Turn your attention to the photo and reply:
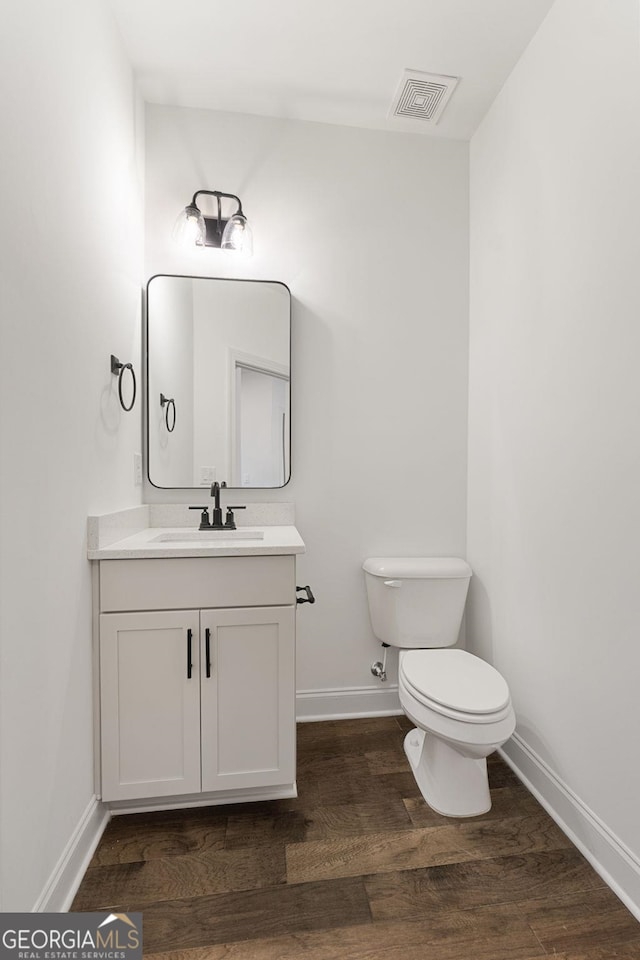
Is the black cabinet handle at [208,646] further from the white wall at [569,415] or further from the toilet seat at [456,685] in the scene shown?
the white wall at [569,415]

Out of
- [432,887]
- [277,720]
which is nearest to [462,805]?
[432,887]

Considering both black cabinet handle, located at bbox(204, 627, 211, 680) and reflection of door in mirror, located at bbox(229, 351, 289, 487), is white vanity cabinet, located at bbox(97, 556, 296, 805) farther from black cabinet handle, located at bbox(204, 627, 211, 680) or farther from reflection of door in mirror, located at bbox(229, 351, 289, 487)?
reflection of door in mirror, located at bbox(229, 351, 289, 487)

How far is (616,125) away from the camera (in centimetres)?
131

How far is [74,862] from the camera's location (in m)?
1.27

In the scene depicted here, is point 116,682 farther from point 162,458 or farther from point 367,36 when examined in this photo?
point 367,36

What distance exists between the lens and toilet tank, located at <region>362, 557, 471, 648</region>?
2.02 metres

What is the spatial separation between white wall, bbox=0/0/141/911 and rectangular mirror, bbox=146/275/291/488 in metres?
0.34

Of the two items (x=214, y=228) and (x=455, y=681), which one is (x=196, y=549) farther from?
(x=214, y=228)

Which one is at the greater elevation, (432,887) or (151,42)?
(151,42)

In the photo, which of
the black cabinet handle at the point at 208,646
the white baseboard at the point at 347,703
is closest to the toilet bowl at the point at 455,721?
the white baseboard at the point at 347,703

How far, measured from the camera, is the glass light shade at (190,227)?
6.47ft

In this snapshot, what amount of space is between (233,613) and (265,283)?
4.55ft

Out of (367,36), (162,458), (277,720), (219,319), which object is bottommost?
(277,720)

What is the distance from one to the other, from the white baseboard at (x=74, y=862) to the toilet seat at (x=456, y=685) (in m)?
1.04
